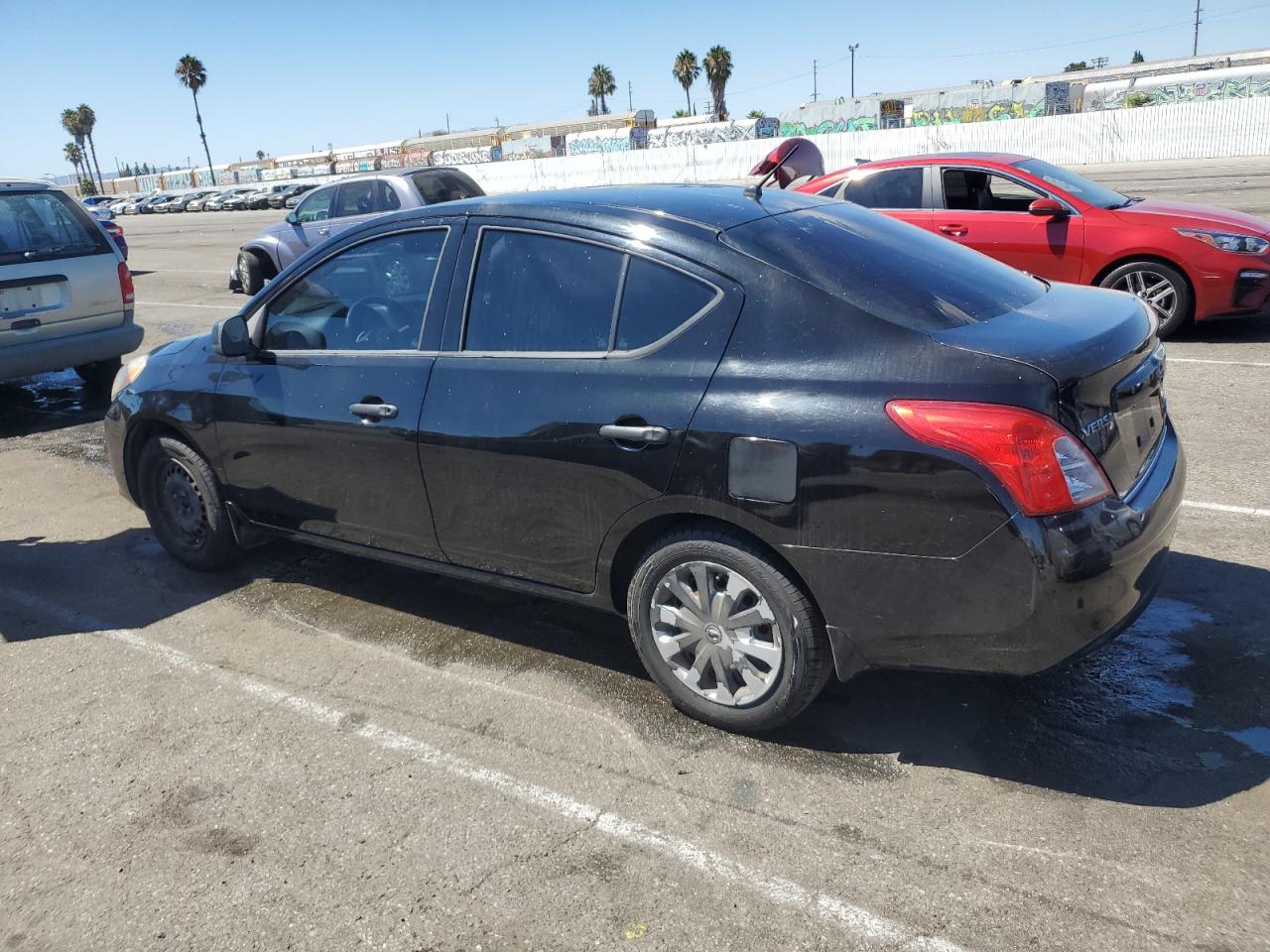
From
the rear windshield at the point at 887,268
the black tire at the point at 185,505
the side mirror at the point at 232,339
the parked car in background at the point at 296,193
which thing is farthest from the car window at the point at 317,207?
the parked car in background at the point at 296,193

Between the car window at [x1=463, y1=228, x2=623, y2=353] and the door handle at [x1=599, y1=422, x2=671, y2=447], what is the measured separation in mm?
304

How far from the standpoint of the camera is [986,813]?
3008 mm

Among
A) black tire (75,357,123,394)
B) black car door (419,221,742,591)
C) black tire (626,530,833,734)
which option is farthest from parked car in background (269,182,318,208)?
black tire (626,530,833,734)

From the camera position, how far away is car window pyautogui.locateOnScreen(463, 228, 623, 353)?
3.59 meters

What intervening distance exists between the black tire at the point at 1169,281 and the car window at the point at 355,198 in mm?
9469

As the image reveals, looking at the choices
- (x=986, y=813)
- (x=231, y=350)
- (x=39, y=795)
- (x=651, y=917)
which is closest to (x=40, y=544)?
(x=231, y=350)

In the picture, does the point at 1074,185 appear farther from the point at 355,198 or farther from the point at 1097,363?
the point at 355,198

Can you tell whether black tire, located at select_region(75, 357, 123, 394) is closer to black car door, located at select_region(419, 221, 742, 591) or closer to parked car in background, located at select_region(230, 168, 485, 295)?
parked car in background, located at select_region(230, 168, 485, 295)

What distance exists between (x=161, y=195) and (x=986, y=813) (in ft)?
251

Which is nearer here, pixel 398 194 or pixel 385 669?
pixel 385 669

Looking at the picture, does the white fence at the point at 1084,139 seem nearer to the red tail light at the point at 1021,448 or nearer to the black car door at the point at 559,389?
the black car door at the point at 559,389

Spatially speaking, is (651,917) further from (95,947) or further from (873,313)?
(873,313)

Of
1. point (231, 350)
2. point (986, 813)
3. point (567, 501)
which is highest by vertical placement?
point (231, 350)

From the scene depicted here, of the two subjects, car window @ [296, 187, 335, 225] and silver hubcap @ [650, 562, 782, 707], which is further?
car window @ [296, 187, 335, 225]
